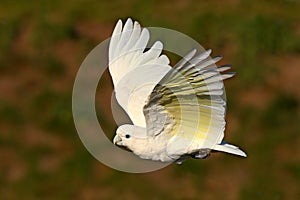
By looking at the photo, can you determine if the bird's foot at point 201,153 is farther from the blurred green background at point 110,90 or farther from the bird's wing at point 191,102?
the blurred green background at point 110,90

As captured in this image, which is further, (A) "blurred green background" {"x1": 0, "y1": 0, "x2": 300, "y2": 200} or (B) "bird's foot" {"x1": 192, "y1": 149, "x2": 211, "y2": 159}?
(A) "blurred green background" {"x1": 0, "y1": 0, "x2": 300, "y2": 200}

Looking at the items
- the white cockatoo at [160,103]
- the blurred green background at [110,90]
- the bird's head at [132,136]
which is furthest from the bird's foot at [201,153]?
the blurred green background at [110,90]

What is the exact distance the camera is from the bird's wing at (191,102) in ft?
16.0

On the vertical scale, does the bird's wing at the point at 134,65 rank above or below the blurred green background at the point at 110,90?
above

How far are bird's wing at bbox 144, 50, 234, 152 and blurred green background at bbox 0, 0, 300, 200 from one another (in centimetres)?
545

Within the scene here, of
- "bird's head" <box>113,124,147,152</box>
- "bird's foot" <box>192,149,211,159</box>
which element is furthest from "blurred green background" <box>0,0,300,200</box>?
"bird's head" <box>113,124,147,152</box>

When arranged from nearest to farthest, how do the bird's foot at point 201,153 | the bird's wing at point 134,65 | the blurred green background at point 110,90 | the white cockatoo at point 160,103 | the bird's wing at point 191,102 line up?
1. the bird's wing at point 191,102
2. the white cockatoo at point 160,103
3. the bird's wing at point 134,65
4. the bird's foot at point 201,153
5. the blurred green background at point 110,90

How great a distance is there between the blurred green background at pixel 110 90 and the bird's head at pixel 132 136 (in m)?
5.56

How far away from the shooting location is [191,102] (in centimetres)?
514

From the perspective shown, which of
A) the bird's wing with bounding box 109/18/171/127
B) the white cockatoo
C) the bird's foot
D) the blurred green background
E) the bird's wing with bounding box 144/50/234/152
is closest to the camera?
the bird's wing with bounding box 144/50/234/152

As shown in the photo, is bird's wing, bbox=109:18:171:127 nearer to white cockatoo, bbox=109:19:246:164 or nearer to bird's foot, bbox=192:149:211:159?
white cockatoo, bbox=109:19:246:164

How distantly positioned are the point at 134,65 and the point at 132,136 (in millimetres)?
370

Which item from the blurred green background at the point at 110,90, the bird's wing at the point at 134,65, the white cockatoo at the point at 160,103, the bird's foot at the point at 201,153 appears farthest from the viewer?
the blurred green background at the point at 110,90

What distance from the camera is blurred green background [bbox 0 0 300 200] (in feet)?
36.4
